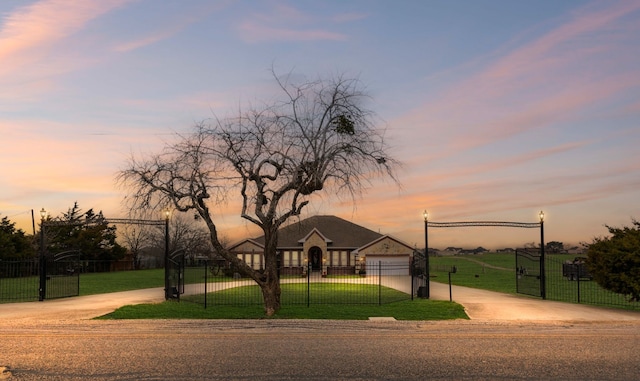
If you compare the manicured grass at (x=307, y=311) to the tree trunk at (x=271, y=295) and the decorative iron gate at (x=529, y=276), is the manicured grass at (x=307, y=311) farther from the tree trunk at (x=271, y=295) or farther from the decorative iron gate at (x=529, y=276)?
the decorative iron gate at (x=529, y=276)

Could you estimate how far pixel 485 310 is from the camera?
2062cm

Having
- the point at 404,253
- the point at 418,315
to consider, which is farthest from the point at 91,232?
the point at 418,315

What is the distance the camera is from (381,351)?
12.2 metres

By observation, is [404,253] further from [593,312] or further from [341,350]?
[341,350]

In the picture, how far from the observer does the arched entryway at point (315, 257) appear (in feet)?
190

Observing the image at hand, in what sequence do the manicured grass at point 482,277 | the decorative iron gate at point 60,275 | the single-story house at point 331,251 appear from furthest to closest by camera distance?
the single-story house at point 331,251
the manicured grass at point 482,277
the decorative iron gate at point 60,275

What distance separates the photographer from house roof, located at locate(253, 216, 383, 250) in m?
58.6

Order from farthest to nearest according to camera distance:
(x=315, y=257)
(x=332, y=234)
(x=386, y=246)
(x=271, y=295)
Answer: (x=332, y=234) → (x=315, y=257) → (x=386, y=246) → (x=271, y=295)

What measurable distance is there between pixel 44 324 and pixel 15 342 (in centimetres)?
364

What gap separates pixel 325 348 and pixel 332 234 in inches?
Result: 1890

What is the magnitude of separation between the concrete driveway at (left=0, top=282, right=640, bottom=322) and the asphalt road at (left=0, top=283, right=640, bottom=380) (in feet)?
0.44

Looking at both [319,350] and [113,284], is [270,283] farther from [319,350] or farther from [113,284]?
[113,284]

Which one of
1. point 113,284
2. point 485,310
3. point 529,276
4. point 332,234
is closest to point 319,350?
point 485,310

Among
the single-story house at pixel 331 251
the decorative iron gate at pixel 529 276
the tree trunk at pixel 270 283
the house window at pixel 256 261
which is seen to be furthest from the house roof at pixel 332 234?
the tree trunk at pixel 270 283
